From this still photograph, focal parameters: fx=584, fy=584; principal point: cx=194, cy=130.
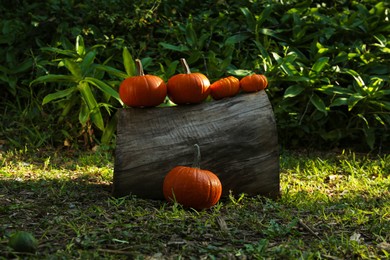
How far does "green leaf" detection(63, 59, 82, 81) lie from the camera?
5109 millimetres

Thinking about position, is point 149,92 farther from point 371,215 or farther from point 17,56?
point 17,56

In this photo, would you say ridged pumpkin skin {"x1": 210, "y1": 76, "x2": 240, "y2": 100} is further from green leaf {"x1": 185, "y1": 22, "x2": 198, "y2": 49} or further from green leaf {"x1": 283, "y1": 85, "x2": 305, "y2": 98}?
green leaf {"x1": 185, "y1": 22, "x2": 198, "y2": 49}

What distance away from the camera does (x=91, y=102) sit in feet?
17.0

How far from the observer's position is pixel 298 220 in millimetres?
3281

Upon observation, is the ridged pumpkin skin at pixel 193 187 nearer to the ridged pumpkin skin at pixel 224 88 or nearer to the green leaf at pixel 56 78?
the ridged pumpkin skin at pixel 224 88

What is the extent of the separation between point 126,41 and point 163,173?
2.76 metres

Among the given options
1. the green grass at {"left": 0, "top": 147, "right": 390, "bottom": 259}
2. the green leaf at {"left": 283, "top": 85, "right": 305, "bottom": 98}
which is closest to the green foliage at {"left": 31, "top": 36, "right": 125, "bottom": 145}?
the green grass at {"left": 0, "top": 147, "right": 390, "bottom": 259}

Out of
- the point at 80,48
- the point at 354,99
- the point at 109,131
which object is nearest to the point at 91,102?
the point at 109,131

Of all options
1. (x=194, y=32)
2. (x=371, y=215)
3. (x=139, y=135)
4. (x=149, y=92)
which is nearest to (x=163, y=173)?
(x=139, y=135)

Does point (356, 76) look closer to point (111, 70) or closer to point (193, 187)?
point (111, 70)

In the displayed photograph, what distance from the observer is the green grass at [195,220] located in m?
2.79

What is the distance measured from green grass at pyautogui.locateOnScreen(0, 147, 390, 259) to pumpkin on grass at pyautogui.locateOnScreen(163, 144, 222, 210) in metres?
0.07

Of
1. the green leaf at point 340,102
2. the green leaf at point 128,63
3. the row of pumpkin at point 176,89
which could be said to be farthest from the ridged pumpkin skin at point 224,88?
the green leaf at point 340,102

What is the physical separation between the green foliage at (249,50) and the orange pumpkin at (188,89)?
150 cm
